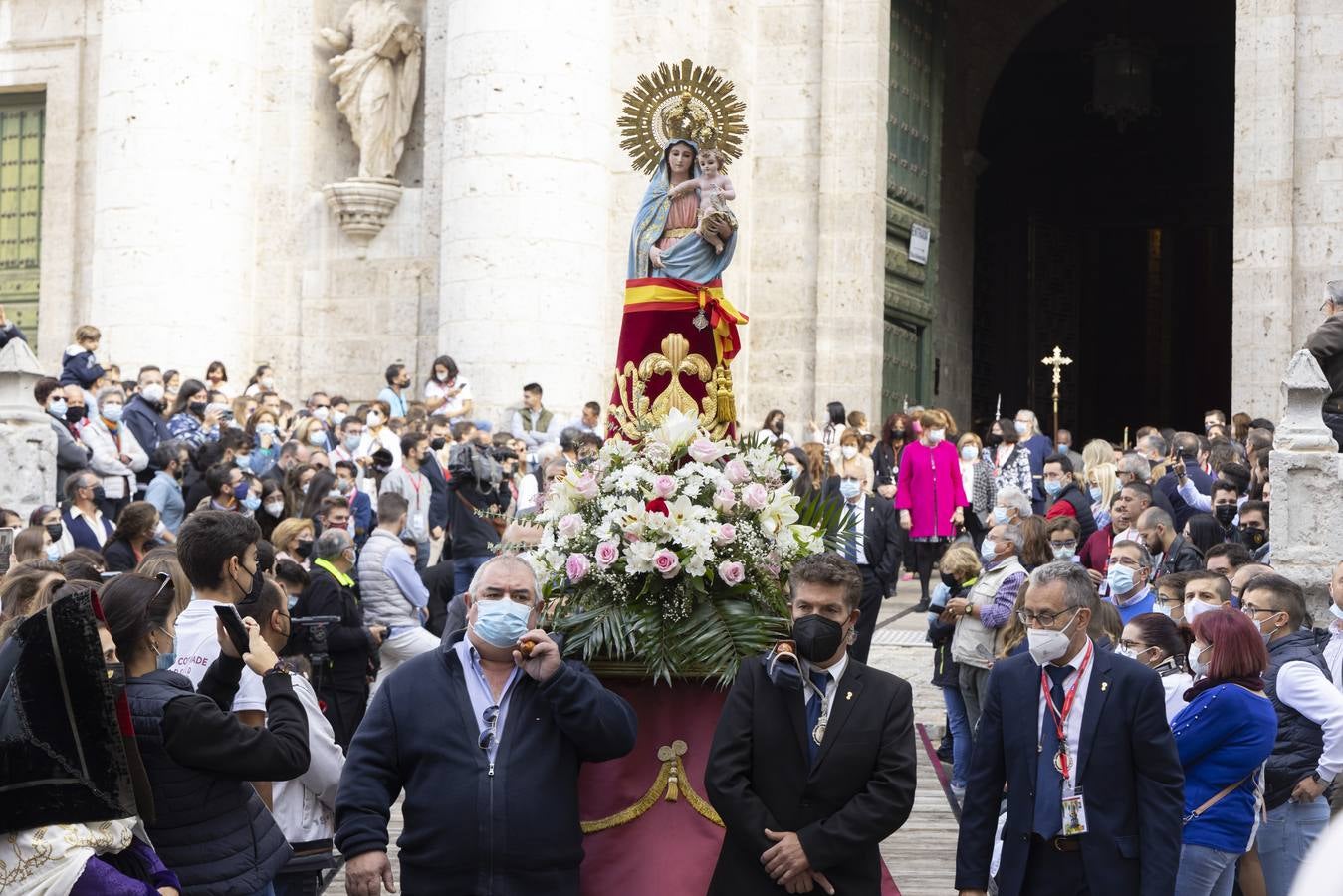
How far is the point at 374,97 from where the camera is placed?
811 inches

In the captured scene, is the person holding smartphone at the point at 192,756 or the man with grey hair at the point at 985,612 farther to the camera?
the man with grey hair at the point at 985,612

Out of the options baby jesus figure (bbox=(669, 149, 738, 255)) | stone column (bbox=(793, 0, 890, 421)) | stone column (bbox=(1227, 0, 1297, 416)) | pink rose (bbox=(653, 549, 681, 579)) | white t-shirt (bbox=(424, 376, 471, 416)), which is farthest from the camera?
stone column (bbox=(793, 0, 890, 421))

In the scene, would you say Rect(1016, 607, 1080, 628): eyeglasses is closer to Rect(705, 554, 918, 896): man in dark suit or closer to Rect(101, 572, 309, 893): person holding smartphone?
Rect(705, 554, 918, 896): man in dark suit

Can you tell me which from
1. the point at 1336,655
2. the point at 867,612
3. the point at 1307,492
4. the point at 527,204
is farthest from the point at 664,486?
the point at 527,204

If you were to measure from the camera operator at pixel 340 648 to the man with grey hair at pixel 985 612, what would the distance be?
332 cm

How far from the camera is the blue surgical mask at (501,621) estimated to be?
19.9 ft

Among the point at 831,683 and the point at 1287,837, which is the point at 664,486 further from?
the point at 1287,837

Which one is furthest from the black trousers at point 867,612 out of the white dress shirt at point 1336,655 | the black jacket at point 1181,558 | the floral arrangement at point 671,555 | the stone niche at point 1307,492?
the floral arrangement at point 671,555

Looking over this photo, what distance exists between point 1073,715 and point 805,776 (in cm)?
99

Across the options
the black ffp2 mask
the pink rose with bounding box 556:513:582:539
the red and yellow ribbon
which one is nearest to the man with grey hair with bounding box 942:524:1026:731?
the red and yellow ribbon

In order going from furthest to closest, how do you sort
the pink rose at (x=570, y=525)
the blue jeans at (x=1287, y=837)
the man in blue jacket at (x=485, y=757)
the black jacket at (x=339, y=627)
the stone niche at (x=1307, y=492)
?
the stone niche at (x=1307, y=492) < the black jacket at (x=339, y=627) < the blue jeans at (x=1287, y=837) < the pink rose at (x=570, y=525) < the man in blue jacket at (x=485, y=757)

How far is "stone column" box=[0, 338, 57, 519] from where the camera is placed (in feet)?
46.2

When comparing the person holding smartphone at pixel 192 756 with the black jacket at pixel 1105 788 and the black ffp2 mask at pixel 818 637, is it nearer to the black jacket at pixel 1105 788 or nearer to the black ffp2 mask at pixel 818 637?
the black ffp2 mask at pixel 818 637

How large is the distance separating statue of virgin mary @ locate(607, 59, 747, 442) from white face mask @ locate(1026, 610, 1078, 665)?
296 cm
